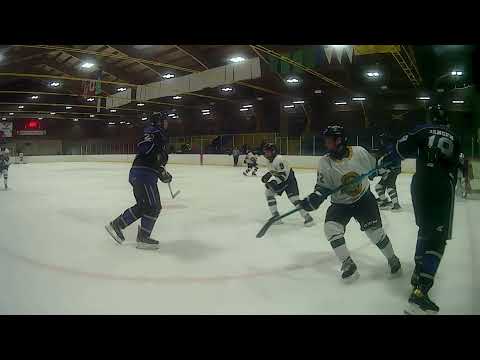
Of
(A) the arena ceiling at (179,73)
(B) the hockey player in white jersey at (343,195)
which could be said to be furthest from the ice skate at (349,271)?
(A) the arena ceiling at (179,73)

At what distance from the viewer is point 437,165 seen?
180 cm

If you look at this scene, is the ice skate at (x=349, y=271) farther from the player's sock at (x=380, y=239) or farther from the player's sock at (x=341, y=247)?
the player's sock at (x=380, y=239)

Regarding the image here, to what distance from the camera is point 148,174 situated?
2928mm

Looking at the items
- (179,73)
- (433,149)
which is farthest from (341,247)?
(179,73)

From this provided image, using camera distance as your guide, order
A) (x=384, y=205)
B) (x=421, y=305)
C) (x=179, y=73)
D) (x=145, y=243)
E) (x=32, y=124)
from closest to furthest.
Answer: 1. (x=421, y=305)
2. (x=145, y=243)
3. (x=384, y=205)
4. (x=179, y=73)
5. (x=32, y=124)

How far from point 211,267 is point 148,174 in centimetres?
97

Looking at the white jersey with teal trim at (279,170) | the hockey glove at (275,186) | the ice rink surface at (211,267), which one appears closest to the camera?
the ice rink surface at (211,267)

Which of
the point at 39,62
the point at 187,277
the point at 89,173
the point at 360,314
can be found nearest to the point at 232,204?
the point at 187,277

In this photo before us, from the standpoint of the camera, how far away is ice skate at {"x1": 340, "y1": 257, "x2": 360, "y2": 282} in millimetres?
2188

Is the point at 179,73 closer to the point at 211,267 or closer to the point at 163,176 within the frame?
the point at 163,176

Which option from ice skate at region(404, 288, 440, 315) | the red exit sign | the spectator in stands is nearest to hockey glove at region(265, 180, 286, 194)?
ice skate at region(404, 288, 440, 315)

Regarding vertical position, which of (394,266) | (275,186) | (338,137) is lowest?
(394,266)

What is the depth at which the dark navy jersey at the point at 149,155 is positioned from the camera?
9.43ft
